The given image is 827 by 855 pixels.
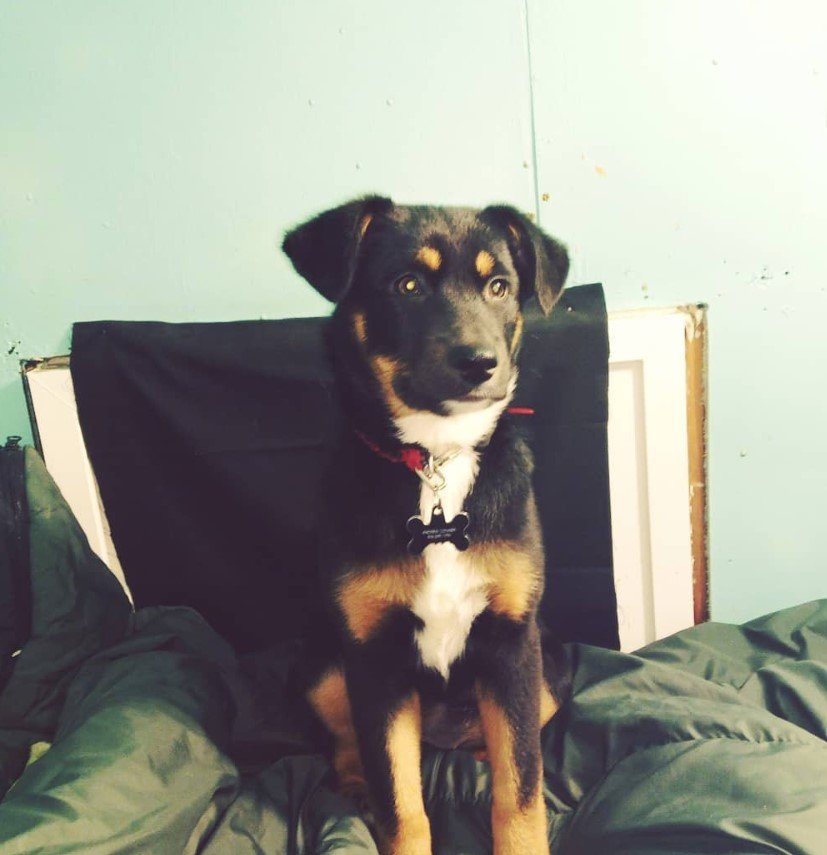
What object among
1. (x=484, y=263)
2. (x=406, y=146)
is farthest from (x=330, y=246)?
(x=406, y=146)

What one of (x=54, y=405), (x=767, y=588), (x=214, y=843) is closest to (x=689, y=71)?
(x=767, y=588)

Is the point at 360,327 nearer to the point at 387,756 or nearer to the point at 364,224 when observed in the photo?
the point at 364,224

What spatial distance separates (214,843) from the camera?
1.30m

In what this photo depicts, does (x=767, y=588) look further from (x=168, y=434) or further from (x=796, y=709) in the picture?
(x=168, y=434)

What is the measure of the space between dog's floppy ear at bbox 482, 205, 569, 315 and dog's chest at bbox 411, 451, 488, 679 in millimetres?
389

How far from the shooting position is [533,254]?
139 cm

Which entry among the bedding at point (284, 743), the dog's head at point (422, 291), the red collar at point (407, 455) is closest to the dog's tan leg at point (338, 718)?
the bedding at point (284, 743)

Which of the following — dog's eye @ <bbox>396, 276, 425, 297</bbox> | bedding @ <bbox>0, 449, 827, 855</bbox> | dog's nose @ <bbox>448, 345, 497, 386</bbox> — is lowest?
bedding @ <bbox>0, 449, 827, 855</bbox>

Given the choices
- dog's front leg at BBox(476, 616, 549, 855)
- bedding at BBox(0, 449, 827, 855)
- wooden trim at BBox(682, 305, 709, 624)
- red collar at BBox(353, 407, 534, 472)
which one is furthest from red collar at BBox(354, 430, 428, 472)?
wooden trim at BBox(682, 305, 709, 624)

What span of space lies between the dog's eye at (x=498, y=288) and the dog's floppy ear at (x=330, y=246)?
26 cm

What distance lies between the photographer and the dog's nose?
115 cm

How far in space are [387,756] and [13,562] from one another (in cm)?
103

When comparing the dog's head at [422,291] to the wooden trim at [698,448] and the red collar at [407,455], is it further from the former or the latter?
the wooden trim at [698,448]

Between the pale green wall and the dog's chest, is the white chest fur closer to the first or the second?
the dog's chest
